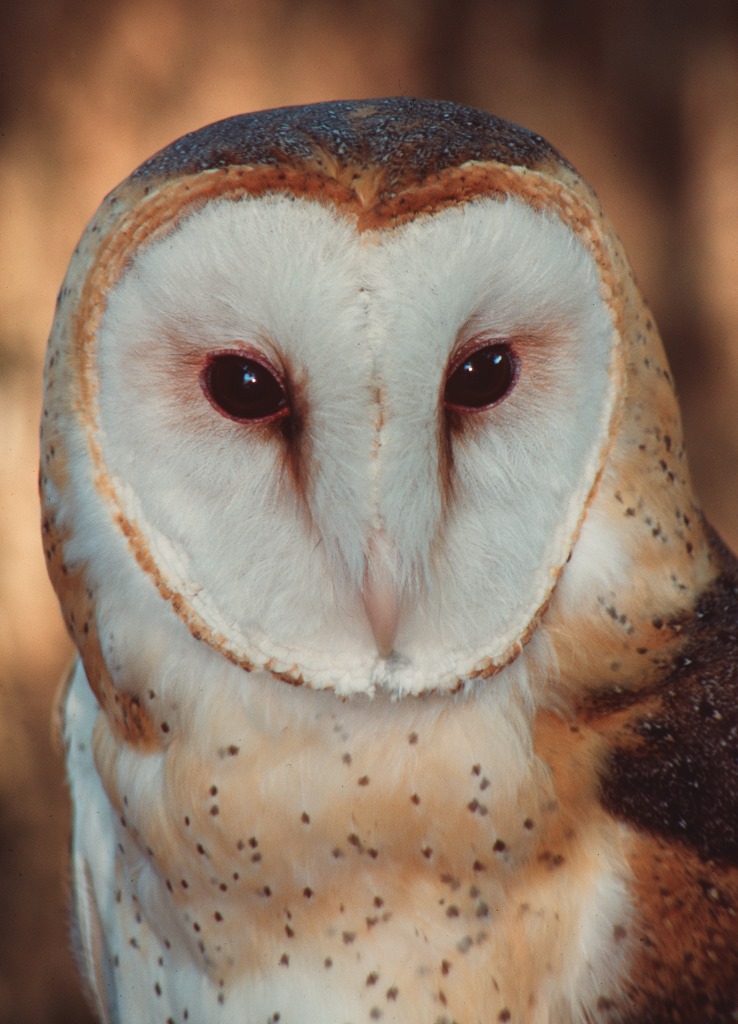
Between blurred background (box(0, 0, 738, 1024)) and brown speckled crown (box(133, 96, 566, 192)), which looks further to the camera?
blurred background (box(0, 0, 738, 1024))

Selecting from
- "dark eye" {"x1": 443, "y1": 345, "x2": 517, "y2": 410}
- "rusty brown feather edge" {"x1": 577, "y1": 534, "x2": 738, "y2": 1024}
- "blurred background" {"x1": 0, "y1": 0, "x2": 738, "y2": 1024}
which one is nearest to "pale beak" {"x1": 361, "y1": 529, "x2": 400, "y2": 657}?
"dark eye" {"x1": 443, "y1": 345, "x2": 517, "y2": 410}

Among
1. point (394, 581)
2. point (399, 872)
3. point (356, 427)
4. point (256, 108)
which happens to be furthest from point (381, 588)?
point (256, 108)

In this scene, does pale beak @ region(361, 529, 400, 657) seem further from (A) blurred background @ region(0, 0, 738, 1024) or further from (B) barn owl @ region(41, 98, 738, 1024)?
(A) blurred background @ region(0, 0, 738, 1024)

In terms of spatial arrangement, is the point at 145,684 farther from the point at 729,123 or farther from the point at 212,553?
the point at 729,123

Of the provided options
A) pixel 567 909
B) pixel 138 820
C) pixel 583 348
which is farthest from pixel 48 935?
pixel 583 348

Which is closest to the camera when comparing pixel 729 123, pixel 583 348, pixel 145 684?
pixel 583 348

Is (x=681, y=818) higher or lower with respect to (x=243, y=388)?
lower

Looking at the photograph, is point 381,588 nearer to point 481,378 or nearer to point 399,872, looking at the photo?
point 481,378
